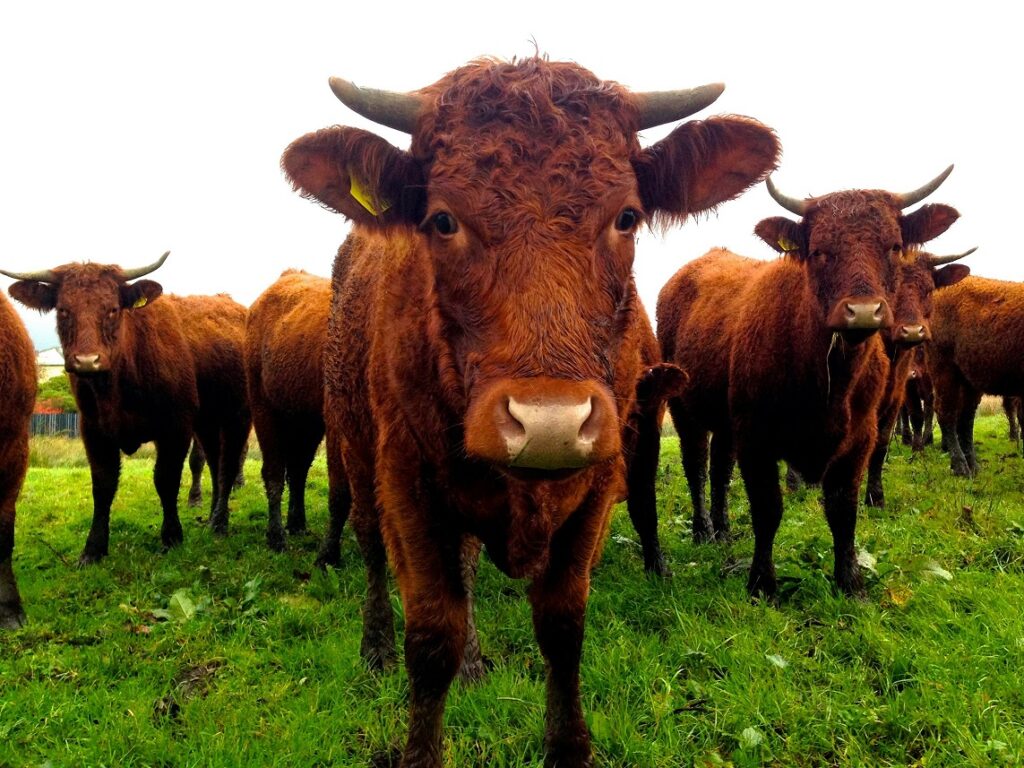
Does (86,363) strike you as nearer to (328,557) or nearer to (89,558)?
(89,558)

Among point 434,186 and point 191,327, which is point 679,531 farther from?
point 191,327

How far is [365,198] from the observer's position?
2.65 metres

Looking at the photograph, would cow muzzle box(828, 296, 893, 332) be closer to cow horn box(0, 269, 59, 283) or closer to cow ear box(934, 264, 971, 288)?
cow ear box(934, 264, 971, 288)

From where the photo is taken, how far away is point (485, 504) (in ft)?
8.46

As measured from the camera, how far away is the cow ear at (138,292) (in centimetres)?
705

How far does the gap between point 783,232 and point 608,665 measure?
3250 mm

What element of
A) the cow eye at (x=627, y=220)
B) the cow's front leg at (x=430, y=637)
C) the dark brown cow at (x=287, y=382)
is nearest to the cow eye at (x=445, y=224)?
the cow eye at (x=627, y=220)

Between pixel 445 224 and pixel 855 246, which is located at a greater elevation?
pixel 445 224

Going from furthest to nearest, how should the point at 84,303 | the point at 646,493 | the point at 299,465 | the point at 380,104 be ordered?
the point at 299,465 < the point at 84,303 < the point at 646,493 < the point at 380,104

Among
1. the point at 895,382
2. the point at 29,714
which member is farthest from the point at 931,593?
the point at 29,714

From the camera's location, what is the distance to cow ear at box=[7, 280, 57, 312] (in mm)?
6586

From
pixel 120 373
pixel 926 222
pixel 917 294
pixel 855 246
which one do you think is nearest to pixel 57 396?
pixel 120 373

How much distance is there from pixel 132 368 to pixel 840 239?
653cm

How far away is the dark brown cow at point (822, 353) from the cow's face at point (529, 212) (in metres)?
2.00
